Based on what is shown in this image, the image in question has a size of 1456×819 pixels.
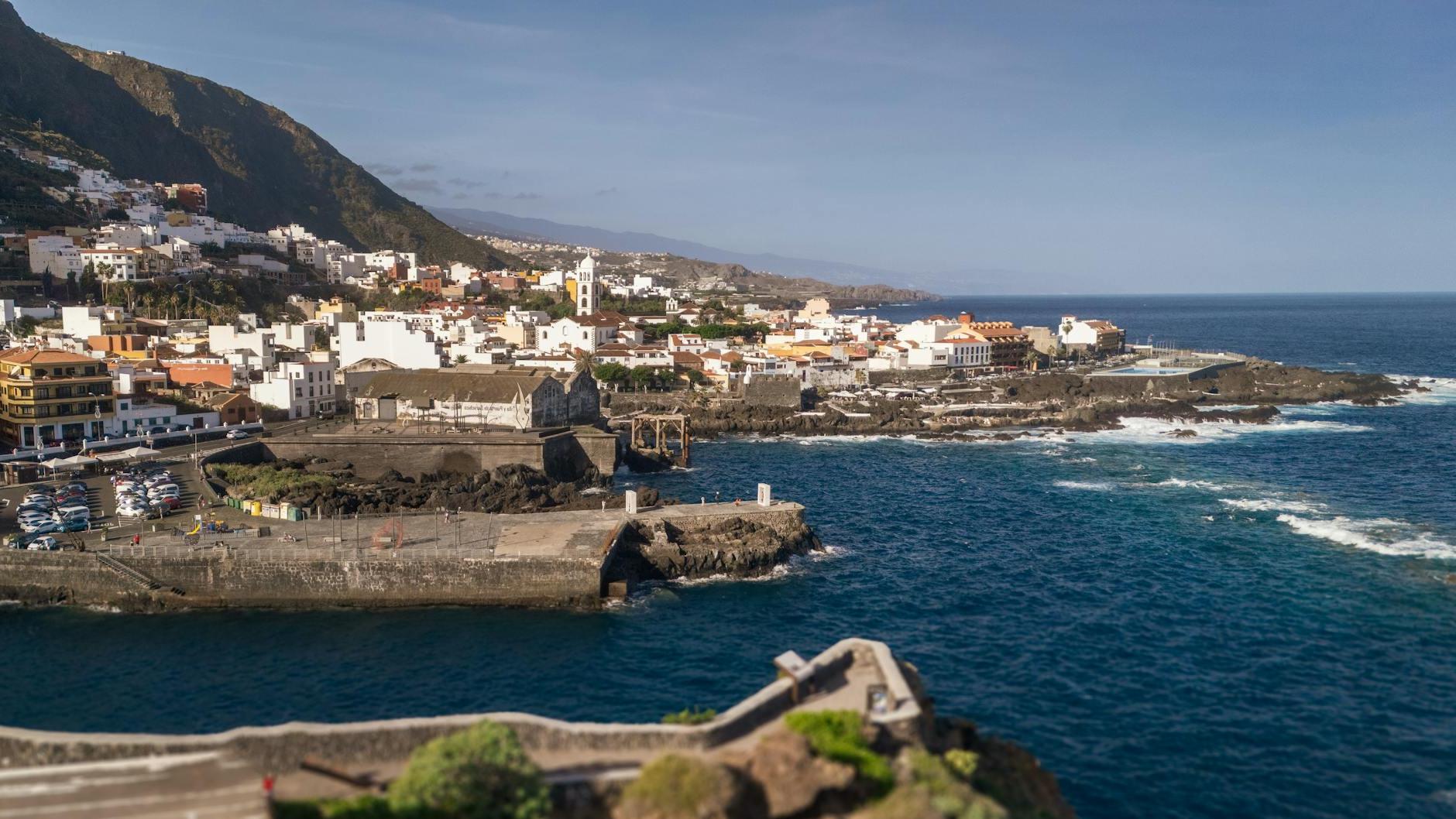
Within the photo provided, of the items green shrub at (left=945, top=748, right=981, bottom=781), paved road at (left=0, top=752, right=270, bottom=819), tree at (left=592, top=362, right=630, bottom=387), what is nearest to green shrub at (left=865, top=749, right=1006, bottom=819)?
green shrub at (left=945, top=748, right=981, bottom=781)

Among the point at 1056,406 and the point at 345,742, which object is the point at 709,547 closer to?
the point at 345,742

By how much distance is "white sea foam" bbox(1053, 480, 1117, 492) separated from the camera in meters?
53.0

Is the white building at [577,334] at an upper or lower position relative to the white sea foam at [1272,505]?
upper

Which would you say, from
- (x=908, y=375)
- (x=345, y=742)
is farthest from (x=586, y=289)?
(x=345, y=742)

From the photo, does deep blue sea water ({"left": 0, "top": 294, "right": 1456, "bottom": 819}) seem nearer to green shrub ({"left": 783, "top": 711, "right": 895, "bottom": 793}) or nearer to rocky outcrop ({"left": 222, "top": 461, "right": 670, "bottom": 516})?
green shrub ({"left": 783, "top": 711, "right": 895, "bottom": 793})

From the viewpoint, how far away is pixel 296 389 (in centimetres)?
6241

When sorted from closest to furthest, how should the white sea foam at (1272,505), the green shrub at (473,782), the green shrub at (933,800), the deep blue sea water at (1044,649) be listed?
the green shrub at (933,800) → the green shrub at (473,782) → the deep blue sea water at (1044,649) → the white sea foam at (1272,505)

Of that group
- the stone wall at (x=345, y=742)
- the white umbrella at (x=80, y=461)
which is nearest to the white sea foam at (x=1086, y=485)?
the stone wall at (x=345, y=742)

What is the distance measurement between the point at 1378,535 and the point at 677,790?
40.3 meters

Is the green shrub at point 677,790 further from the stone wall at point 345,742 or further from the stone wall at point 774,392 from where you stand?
the stone wall at point 774,392

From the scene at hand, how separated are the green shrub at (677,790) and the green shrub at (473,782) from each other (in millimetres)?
1406

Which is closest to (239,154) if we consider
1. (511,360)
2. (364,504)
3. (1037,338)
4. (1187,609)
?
(511,360)

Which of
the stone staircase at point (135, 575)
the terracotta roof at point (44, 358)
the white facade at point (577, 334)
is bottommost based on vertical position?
the stone staircase at point (135, 575)

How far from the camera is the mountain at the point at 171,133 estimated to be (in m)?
148
